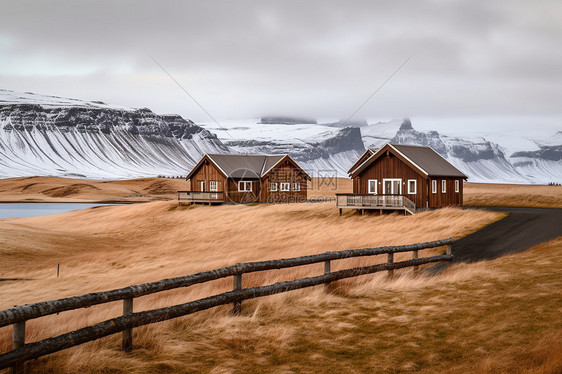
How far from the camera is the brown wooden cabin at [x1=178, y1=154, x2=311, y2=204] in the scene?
65812mm

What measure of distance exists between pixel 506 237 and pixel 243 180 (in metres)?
43.6

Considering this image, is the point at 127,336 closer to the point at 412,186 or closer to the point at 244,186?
the point at 412,186

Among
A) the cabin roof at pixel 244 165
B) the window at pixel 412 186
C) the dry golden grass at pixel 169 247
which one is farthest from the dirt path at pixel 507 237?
the cabin roof at pixel 244 165

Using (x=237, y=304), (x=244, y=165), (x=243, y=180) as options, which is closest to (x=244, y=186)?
(x=243, y=180)

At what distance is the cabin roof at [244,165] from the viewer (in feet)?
219

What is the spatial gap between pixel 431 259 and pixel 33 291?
57.6ft

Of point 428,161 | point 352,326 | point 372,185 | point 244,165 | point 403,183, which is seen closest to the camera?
point 352,326

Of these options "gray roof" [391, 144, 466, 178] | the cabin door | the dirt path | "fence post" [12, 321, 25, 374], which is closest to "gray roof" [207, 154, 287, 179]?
"gray roof" [391, 144, 466, 178]

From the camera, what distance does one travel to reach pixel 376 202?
45719 mm

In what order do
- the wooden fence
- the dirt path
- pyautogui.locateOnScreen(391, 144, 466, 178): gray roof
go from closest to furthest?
the wooden fence < the dirt path < pyautogui.locateOnScreen(391, 144, 466, 178): gray roof

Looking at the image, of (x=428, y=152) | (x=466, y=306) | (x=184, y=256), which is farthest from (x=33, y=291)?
(x=428, y=152)

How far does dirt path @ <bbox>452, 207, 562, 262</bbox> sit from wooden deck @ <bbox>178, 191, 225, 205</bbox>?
123ft

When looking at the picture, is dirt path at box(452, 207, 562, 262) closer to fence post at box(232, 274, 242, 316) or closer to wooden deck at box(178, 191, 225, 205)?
fence post at box(232, 274, 242, 316)

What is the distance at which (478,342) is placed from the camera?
9438 millimetres
